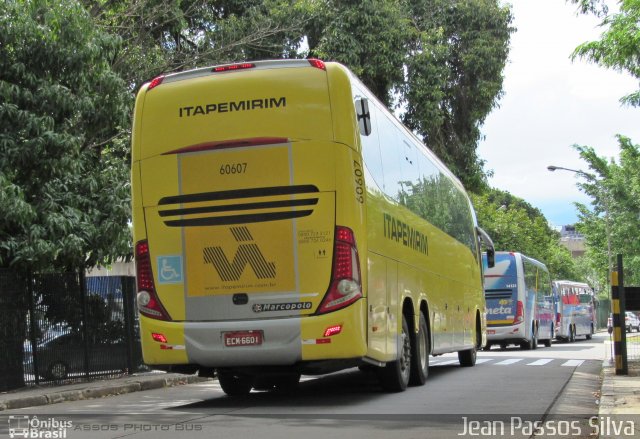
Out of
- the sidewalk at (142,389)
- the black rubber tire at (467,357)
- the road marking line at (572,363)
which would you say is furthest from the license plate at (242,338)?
the road marking line at (572,363)

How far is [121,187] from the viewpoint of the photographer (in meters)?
16.0

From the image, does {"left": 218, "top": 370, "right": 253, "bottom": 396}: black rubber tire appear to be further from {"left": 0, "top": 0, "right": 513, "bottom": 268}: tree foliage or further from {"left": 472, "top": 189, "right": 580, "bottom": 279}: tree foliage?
{"left": 472, "top": 189, "right": 580, "bottom": 279}: tree foliage

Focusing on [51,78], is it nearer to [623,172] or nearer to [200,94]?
[200,94]

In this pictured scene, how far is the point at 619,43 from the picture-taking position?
47.1 feet

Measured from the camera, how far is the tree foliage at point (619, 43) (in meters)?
14.2

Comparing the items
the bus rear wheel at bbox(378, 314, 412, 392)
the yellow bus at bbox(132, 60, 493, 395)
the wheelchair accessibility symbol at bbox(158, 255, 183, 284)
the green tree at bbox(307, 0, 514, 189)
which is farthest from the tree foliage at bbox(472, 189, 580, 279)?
the wheelchair accessibility symbol at bbox(158, 255, 183, 284)

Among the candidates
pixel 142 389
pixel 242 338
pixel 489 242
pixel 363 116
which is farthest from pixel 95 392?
pixel 489 242

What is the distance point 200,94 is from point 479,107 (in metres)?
18.9

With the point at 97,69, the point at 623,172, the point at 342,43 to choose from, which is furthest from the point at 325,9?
the point at 623,172

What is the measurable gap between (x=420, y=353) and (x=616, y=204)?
114ft

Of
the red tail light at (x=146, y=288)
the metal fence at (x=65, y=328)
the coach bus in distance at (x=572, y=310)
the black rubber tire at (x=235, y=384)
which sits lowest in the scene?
the coach bus in distance at (x=572, y=310)

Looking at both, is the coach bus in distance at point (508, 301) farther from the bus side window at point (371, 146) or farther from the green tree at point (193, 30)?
the bus side window at point (371, 146)

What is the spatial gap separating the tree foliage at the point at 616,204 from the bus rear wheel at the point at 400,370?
32740 millimetres

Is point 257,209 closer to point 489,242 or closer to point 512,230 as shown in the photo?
point 489,242
